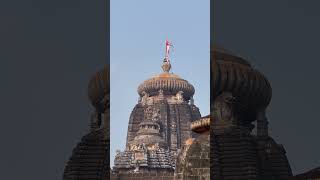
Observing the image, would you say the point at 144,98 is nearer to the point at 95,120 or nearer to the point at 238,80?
the point at 95,120

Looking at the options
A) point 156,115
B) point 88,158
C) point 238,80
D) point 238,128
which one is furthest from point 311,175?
point 156,115

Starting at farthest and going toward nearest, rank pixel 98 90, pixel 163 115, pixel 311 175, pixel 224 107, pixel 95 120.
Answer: pixel 163 115 → pixel 98 90 → pixel 95 120 → pixel 224 107 → pixel 311 175

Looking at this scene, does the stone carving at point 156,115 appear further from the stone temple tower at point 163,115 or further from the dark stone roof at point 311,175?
the dark stone roof at point 311,175

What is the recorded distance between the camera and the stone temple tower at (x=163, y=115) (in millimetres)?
30750

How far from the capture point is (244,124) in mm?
14148

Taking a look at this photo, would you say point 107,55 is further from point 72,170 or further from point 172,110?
point 172,110

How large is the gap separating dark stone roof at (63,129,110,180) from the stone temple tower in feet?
49.5

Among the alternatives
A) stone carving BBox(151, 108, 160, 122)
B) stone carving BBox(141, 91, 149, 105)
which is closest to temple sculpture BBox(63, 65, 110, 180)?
stone carving BBox(151, 108, 160, 122)

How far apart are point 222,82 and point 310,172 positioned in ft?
10.9

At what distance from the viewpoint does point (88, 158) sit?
13359 millimetres

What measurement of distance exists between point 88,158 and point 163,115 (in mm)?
20748

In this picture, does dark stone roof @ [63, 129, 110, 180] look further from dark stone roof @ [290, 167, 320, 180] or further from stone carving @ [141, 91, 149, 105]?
stone carving @ [141, 91, 149, 105]

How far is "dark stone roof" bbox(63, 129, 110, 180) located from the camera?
12883 millimetres

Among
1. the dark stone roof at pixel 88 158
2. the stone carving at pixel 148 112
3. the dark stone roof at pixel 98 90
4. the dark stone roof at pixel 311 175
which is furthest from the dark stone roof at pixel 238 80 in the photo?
the stone carving at pixel 148 112
